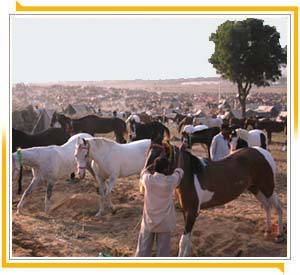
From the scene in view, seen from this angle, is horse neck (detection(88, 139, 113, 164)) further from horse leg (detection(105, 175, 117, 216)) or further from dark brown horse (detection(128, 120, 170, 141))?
dark brown horse (detection(128, 120, 170, 141))

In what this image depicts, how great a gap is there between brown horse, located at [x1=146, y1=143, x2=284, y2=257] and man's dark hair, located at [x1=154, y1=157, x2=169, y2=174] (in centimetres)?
24

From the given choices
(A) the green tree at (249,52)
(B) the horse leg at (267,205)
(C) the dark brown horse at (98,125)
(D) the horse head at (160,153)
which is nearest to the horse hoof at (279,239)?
(B) the horse leg at (267,205)

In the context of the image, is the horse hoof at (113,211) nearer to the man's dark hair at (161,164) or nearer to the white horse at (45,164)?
the white horse at (45,164)

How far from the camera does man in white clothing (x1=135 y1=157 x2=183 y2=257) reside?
5.80 meters

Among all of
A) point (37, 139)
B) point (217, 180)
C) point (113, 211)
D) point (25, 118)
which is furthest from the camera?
point (25, 118)

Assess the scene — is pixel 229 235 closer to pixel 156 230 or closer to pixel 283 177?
pixel 156 230

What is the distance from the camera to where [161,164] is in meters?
5.75

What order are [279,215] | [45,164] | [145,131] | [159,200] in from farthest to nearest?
[145,131]
[45,164]
[279,215]
[159,200]

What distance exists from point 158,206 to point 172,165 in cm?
58

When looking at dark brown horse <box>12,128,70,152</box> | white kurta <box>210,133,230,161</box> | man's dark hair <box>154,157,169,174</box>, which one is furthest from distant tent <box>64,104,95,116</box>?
man's dark hair <box>154,157,169,174</box>

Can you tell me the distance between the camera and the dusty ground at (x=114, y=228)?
7207mm

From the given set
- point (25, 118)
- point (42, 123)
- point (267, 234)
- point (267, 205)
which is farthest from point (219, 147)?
point (25, 118)

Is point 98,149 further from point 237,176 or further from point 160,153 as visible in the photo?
point 160,153

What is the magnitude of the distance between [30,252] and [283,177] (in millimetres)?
8091
